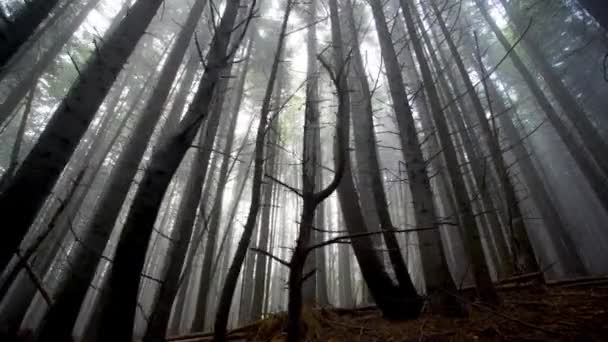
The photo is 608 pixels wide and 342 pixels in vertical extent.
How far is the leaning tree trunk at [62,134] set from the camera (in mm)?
2023

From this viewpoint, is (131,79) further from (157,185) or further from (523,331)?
(523,331)

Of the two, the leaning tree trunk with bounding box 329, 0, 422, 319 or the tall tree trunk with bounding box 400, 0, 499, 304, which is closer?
the leaning tree trunk with bounding box 329, 0, 422, 319

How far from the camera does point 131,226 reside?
71.8 inches

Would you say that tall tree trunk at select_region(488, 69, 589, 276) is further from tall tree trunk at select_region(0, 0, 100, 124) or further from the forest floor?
tall tree trunk at select_region(0, 0, 100, 124)

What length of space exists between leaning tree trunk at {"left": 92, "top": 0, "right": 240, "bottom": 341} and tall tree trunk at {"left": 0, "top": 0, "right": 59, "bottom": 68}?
5.98 feet

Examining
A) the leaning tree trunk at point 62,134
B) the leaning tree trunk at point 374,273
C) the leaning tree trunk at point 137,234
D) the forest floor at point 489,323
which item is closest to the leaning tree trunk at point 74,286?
the leaning tree trunk at point 62,134

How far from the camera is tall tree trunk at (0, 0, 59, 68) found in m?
2.42

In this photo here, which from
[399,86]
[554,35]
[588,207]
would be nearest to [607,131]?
[554,35]

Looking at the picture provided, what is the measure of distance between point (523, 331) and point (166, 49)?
1311 cm

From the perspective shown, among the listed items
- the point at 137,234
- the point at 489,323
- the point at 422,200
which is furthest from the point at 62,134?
the point at 489,323

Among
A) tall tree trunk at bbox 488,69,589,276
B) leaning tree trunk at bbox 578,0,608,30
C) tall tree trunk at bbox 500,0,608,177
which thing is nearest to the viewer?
leaning tree trunk at bbox 578,0,608,30

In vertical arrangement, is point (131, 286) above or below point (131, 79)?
below

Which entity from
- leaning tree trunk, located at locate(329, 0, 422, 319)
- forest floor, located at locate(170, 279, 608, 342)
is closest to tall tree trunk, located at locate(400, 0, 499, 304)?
forest floor, located at locate(170, 279, 608, 342)

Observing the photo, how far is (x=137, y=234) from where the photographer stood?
181 centimetres
